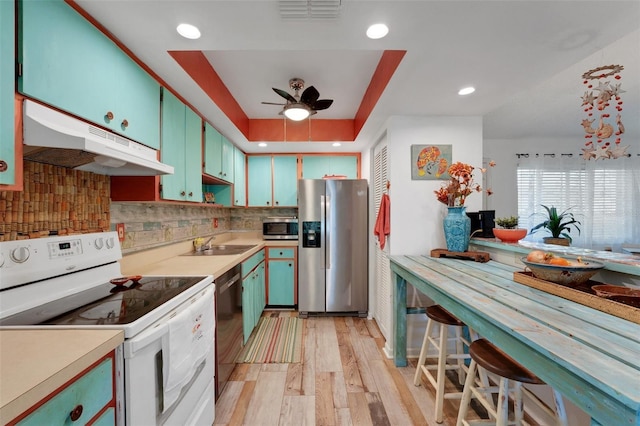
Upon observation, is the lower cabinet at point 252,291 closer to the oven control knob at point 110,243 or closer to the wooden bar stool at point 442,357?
the oven control knob at point 110,243

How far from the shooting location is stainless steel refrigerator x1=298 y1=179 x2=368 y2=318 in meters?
3.17

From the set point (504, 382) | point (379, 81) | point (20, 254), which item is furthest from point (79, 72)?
point (504, 382)

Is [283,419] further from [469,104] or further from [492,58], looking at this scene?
[469,104]

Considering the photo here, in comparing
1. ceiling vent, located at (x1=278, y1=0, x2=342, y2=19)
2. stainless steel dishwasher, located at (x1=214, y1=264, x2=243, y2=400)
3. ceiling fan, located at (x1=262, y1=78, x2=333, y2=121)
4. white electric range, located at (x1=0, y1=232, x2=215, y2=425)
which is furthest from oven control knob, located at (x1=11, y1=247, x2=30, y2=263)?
ceiling fan, located at (x1=262, y1=78, x2=333, y2=121)

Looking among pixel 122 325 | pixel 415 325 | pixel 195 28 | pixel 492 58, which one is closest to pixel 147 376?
pixel 122 325

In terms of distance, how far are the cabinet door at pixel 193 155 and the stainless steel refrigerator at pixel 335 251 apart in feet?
4.44

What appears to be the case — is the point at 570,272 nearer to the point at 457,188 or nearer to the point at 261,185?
the point at 457,188

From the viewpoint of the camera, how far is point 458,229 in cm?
209

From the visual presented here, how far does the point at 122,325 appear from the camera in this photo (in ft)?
3.00

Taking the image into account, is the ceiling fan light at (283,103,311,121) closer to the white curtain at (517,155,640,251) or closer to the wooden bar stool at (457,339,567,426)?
the wooden bar stool at (457,339,567,426)

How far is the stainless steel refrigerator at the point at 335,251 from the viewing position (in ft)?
10.4

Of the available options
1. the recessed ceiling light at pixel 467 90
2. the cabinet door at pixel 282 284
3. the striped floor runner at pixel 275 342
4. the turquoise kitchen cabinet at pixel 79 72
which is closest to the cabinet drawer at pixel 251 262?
the cabinet door at pixel 282 284

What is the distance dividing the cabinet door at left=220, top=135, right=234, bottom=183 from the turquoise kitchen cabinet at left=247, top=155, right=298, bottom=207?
0.58 m

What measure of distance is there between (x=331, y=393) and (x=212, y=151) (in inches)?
93.5
